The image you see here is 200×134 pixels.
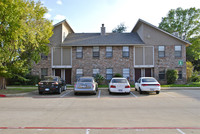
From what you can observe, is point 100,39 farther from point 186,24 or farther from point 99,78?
point 186,24

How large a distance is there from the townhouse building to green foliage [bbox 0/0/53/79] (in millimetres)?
5506

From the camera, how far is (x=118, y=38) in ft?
78.8

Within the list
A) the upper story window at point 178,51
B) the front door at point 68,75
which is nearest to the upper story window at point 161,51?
the upper story window at point 178,51

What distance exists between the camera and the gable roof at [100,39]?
22.3 m

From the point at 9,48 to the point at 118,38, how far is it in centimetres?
1417

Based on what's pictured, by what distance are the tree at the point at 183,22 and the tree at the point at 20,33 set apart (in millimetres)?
32024

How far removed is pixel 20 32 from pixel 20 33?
8cm

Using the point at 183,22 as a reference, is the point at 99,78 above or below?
below

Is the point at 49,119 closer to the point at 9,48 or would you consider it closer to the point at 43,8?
the point at 9,48

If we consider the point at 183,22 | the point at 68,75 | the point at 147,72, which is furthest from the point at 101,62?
the point at 183,22

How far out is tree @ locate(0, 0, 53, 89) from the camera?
45.1 feet

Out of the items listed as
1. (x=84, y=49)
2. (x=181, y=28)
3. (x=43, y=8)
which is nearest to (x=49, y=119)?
(x=43, y=8)

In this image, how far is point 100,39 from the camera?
2359 cm

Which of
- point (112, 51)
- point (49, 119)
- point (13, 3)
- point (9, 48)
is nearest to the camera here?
point (49, 119)
